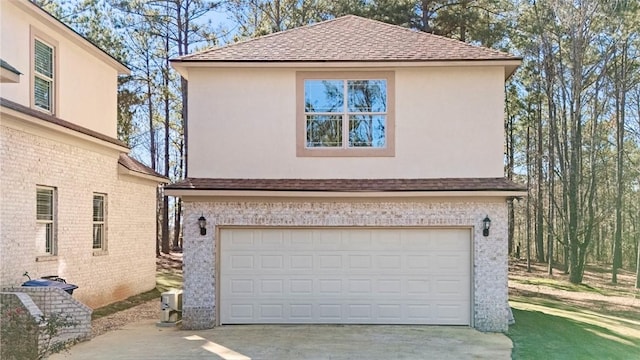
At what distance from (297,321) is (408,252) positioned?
2.77 meters

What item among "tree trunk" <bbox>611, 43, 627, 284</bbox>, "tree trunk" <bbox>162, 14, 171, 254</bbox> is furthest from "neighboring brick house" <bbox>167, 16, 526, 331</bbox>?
"tree trunk" <bbox>162, 14, 171, 254</bbox>

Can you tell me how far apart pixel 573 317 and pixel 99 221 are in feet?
42.3

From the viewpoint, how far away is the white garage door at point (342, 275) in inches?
445

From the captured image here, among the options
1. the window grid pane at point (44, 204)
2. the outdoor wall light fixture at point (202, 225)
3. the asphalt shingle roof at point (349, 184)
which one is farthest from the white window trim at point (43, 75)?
the outdoor wall light fixture at point (202, 225)

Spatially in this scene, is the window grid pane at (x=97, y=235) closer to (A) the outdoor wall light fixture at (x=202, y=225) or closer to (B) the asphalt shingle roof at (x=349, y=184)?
(B) the asphalt shingle roof at (x=349, y=184)

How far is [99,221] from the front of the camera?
14.7 meters

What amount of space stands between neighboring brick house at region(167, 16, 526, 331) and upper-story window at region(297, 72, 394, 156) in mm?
23

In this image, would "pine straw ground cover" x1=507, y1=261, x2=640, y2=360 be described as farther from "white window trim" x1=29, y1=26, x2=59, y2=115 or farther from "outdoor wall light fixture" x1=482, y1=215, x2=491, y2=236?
"white window trim" x1=29, y1=26, x2=59, y2=115

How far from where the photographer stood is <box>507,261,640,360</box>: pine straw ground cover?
32.6ft

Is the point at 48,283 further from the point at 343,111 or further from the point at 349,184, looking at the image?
the point at 343,111

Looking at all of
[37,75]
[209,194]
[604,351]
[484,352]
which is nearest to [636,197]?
[604,351]

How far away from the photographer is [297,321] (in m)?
11.4

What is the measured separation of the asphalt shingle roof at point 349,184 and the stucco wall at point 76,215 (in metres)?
3.07

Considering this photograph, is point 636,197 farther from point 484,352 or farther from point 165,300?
point 165,300
